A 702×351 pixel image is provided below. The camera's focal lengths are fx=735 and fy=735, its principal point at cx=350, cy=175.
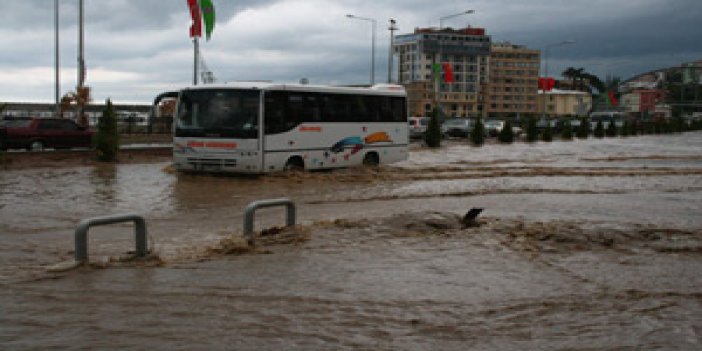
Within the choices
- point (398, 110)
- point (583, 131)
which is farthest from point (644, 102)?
point (398, 110)

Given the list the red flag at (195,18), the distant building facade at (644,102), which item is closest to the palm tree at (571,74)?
the distant building facade at (644,102)

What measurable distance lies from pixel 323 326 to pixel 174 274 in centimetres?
234

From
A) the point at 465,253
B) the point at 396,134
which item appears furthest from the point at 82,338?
the point at 396,134

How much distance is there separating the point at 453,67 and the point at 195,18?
12434 cm

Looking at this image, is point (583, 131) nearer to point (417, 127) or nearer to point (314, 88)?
point (417, 127)

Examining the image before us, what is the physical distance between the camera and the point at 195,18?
32.8 m

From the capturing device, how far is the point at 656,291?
25.2ft

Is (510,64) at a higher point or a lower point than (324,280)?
higher

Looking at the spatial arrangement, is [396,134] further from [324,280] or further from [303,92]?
[324,280]

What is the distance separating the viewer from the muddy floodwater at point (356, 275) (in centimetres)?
587

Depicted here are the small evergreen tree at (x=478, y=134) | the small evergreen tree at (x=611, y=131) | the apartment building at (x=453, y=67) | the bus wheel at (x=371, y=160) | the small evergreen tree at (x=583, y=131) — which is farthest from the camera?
the apartment building at (x=453, y=67)

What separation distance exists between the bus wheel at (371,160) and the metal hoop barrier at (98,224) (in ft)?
47.6

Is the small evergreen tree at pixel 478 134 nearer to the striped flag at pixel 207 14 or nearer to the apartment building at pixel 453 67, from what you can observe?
the striped flag at pixel 207 14

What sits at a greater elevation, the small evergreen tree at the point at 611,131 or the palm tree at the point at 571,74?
the palm tree at the point at 571,74
